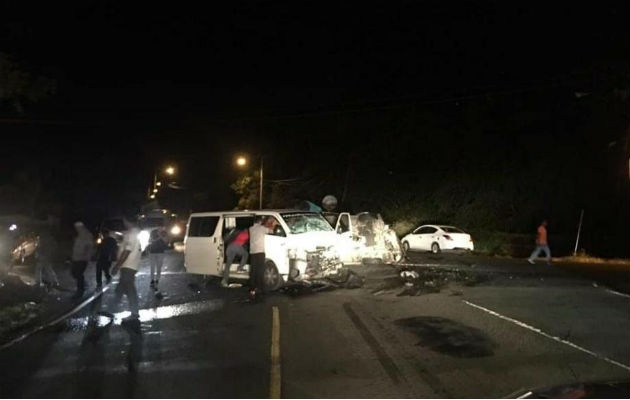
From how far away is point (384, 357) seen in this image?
8656mm

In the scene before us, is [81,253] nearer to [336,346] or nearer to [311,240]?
[311,240]

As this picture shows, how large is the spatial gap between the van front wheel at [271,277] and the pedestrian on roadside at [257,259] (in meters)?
0.43

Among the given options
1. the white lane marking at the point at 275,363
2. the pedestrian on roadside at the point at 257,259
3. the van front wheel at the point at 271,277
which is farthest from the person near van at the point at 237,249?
the white lane marking at the point at 275,363

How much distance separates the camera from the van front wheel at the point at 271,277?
1478 centimetres

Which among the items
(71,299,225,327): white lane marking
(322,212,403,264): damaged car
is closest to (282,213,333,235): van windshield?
(71,299,225,327): white lane marking

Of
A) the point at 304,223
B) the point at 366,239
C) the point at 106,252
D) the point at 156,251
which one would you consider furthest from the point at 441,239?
the point at 106,252

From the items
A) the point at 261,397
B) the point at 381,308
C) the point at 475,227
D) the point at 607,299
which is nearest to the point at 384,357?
the point at 261,397

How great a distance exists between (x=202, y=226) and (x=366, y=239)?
17.3ft

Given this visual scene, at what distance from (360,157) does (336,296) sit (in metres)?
32.4

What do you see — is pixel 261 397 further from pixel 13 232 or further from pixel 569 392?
pixel 13 232

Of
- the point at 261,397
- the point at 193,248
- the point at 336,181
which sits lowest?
the point at 261,397

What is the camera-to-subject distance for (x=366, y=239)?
1984cm

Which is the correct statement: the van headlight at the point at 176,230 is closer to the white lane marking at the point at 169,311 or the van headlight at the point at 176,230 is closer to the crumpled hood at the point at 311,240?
the crumpled hood at the point at 311,240

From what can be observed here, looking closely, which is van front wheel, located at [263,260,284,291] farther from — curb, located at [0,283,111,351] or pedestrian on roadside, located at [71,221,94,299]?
pedestrian on roadside, located at [71,221,94,299]
